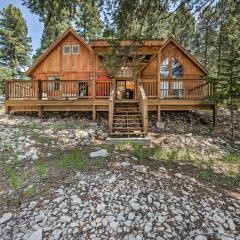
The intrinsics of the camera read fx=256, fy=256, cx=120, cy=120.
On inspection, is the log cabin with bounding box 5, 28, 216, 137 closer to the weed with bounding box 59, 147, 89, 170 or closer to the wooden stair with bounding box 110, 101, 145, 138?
the wooden stair with bounding box 110, 101, 145, 138

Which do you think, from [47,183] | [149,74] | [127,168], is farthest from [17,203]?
[149,74]

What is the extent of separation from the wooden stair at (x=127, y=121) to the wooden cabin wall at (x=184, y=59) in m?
5.45

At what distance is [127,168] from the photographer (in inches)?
252

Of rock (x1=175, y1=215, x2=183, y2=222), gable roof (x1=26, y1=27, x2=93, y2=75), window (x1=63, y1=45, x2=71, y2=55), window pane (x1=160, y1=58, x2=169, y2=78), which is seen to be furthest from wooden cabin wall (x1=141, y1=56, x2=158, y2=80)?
rock (x1=175, y1=215, x2=183, y2=222)

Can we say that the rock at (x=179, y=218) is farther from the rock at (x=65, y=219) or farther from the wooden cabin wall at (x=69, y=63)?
the wooden cabin wall at (x=69, y=63)

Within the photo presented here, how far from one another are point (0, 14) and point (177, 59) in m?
23.6

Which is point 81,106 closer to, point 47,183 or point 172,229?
point 47,183

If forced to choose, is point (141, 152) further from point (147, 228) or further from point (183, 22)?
point (183, 22)

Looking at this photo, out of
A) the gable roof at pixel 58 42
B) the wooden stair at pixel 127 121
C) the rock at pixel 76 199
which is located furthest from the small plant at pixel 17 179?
the gable roof at pixel 58 42

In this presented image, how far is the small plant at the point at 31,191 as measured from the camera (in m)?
5.21

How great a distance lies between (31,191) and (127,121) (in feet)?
19.2

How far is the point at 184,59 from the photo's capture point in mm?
16344

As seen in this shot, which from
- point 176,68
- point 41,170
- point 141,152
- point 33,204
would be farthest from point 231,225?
point 176,68

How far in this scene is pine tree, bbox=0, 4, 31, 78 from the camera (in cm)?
2986
